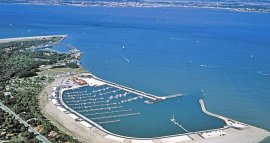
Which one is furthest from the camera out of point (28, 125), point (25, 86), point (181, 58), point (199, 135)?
point (181, 58)

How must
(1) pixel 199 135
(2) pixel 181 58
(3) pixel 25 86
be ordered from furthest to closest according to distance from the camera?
1. (2) pixel 181 58
2. (3) pixel 25 86
3. (1) pixel 199 135

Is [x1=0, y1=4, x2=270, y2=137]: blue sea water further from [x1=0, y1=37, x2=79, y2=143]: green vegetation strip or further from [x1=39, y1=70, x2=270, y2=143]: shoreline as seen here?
[x1=0, y1=37, x2=79, y2=143]: green vegetation strip

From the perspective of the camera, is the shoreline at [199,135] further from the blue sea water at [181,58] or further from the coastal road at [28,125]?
the coastal road at [28,125]

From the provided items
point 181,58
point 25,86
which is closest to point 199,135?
point 25,86

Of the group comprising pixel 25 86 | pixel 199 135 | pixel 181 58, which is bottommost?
pixel 181 58

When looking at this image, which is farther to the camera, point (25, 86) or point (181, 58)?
point (181, 58)

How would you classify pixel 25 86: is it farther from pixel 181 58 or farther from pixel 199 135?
pixel 181 58

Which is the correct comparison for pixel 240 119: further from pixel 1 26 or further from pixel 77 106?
pixel 1 26

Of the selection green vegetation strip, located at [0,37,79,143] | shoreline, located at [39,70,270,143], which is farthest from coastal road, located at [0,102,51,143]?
shoreline, located at [39,70,270,143]

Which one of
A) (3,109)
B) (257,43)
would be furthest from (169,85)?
(257,43)
